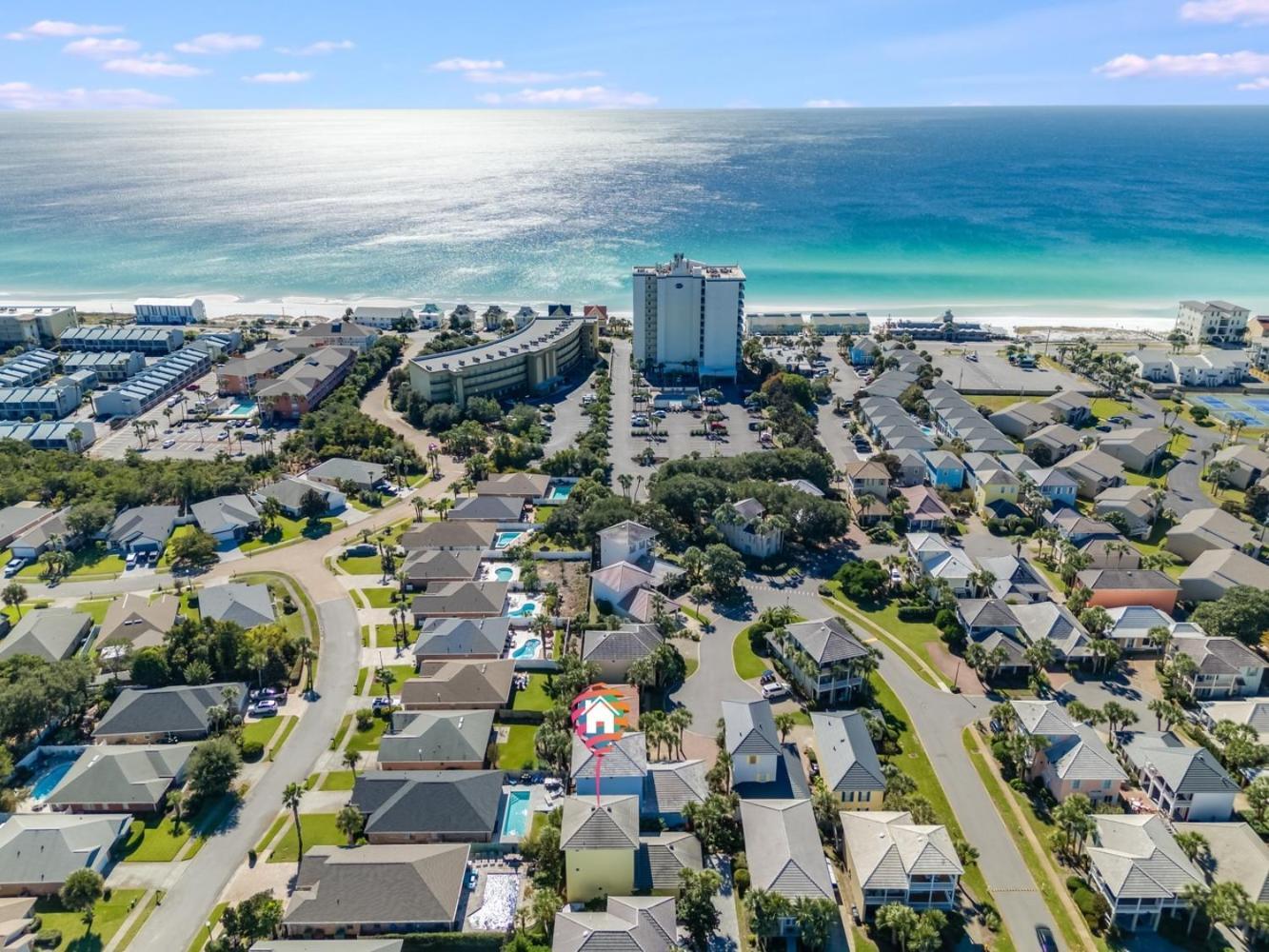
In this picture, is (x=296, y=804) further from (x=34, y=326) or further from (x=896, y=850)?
(x=34, y=326)

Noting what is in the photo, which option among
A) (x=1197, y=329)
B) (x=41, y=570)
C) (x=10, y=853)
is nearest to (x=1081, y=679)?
(x=10, y=853)

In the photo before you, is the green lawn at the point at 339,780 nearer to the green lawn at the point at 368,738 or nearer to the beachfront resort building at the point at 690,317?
the green lawn at the point at 368,738

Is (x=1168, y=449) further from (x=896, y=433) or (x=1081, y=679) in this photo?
(x=1081, y=679)

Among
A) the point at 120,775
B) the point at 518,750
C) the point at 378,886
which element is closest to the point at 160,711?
the point at 120,775

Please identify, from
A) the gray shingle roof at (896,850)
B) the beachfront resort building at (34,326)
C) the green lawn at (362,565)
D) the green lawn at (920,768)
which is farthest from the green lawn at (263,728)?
the beachfront resort building at (34,326)

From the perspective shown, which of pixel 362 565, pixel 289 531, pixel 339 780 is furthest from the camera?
pixel 289 531

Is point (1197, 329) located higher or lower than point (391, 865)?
higher

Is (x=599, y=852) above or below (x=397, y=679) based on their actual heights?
above
